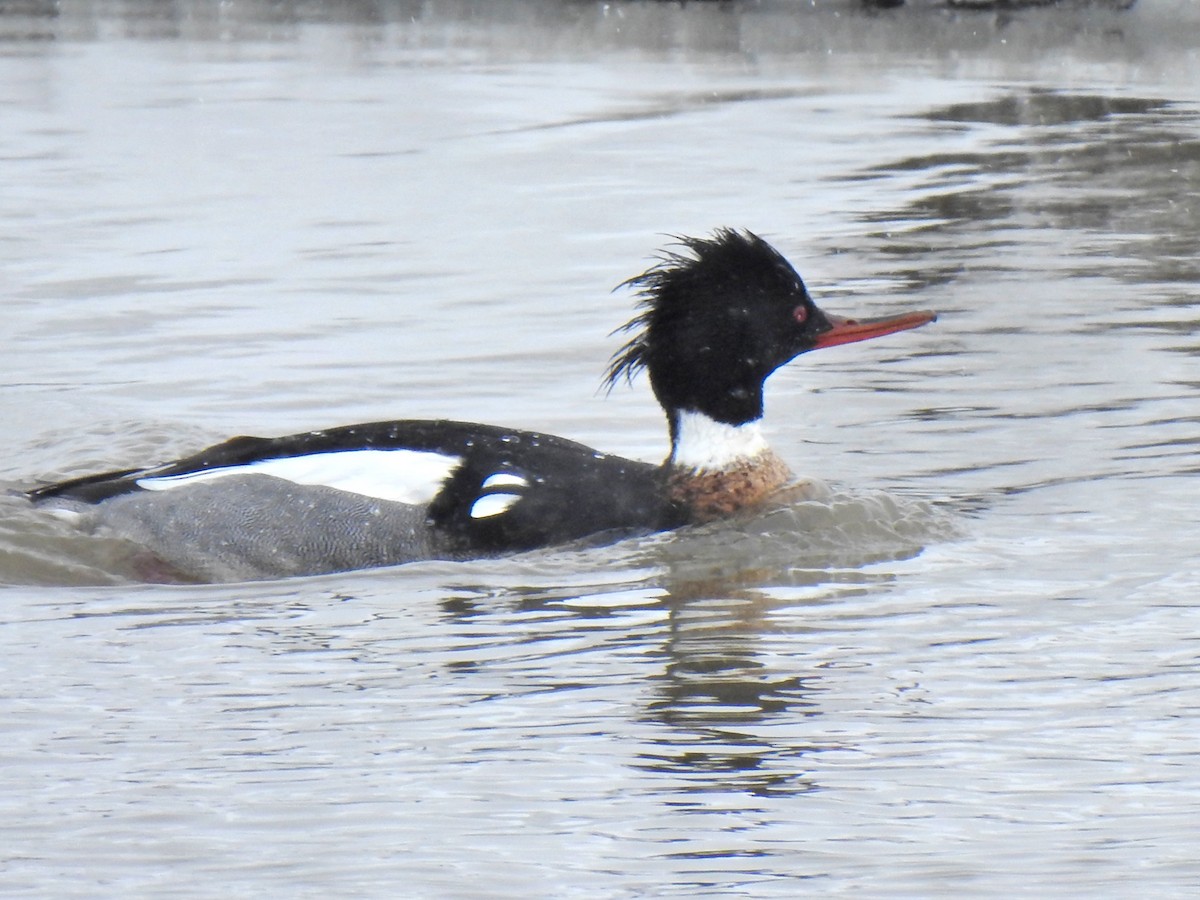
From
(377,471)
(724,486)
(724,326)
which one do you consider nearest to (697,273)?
(724,326)

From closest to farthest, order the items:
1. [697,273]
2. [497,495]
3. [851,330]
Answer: [497,495] < [697,273] < [851,330]

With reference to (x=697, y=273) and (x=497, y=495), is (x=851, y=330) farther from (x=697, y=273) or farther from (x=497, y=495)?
(x=497, y=495)

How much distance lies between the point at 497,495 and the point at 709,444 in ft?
2.81

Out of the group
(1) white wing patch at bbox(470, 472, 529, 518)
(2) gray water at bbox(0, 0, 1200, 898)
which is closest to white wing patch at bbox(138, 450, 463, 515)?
(1) white wing patch at bbox(470, 472, 529, 518)

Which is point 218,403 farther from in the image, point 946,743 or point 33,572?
point 946,743

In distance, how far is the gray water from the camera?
4137mm

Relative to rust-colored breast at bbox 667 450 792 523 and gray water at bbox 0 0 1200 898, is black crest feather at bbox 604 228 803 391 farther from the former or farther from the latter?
gray water at bbox 0 0 1200 898

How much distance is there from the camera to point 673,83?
21.1 metres

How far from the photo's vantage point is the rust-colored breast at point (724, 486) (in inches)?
284

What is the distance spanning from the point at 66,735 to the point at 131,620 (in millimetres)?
1274

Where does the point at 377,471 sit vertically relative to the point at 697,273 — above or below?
below

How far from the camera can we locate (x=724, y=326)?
7309 millimetres

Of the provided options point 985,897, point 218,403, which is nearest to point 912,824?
point 985,897

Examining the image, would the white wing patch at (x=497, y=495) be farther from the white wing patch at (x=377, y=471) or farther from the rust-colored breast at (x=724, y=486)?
the rust-colored breast at (x=724, y=486)
